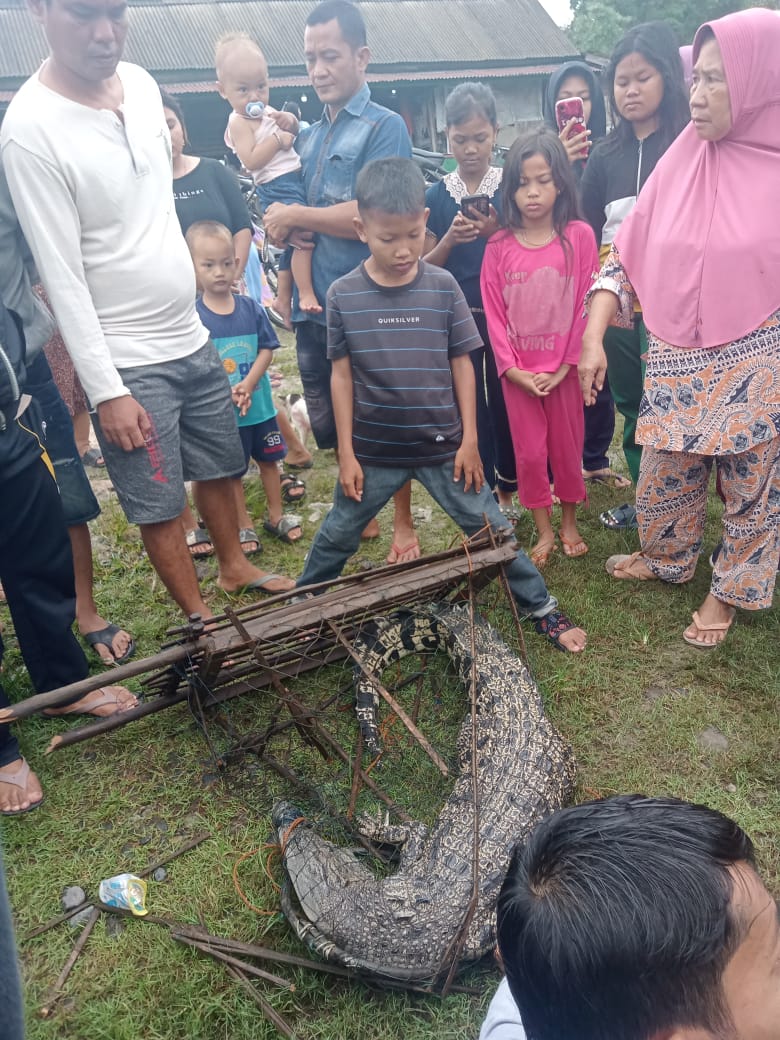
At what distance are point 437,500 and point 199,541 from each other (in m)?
1.74

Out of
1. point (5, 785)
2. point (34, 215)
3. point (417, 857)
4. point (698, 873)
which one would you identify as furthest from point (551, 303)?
point (5, 785)

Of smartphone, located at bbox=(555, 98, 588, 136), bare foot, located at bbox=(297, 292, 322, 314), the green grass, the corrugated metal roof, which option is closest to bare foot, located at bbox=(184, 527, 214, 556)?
the green grass

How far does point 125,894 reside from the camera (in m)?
2.19

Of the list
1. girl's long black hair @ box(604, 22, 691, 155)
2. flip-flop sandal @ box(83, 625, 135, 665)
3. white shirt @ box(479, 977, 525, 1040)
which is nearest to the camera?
white shirt @ box(479, 977, 525, 1040)

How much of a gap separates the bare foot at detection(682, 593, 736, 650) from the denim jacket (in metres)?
2.32

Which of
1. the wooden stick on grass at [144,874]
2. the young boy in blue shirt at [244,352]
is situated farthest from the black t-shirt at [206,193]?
the wooden stick on grass at [144,874]

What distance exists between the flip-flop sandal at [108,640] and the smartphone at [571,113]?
365 cm

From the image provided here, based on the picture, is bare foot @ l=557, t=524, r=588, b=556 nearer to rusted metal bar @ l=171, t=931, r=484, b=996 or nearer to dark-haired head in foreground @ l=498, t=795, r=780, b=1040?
rusted metal bar @ l=171, t=931, r=484, b=996

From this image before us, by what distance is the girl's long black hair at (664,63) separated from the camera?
3.21 m

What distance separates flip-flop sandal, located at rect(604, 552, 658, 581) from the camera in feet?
11.6

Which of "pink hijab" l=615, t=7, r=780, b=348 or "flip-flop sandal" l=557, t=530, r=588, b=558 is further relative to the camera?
"flip-flop sandal" l=557, t=530, r=588, b=558

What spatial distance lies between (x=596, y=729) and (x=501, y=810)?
31.3 inches

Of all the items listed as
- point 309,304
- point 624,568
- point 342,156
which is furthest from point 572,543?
point 342,156

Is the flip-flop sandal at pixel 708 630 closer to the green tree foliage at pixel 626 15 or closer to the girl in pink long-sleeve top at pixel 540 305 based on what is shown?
the girl in pink long-sleeve top at pixel 540 305
